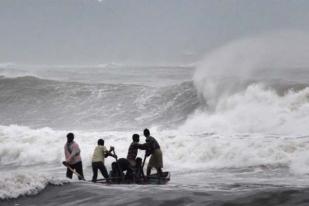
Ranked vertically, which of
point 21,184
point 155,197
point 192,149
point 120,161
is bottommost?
point 155,197

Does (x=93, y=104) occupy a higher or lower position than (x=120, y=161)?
higher

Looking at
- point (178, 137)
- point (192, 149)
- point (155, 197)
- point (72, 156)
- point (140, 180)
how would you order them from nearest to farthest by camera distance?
point (155, 197), point (140, 180), point (72, 156), point (192, 149), point (178, 137)

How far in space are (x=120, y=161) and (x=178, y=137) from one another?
604 cm

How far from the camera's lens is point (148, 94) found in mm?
32844

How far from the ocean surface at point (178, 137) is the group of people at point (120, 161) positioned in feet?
2.30

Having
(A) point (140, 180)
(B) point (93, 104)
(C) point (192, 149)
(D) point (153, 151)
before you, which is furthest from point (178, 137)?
(B) point (93, 104)

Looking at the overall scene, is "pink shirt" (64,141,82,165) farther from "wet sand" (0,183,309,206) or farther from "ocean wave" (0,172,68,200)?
"wet sand" (0,183,309,206)

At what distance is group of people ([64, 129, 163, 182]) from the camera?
13.9 meters

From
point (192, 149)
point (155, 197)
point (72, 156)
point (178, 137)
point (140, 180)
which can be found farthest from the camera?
point (178, 137)

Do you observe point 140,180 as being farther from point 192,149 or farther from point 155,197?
point 192,149

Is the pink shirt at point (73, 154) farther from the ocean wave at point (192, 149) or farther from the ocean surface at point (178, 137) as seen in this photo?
the ocean wave at point (192, 149)

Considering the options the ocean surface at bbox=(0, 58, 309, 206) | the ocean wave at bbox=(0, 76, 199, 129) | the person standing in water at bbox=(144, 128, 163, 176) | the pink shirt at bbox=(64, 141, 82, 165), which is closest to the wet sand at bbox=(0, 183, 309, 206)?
the ocean surface at bbox=(0, 58, 309, 206)

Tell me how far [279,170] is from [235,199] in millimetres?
5869

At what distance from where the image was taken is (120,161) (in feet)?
46.3
